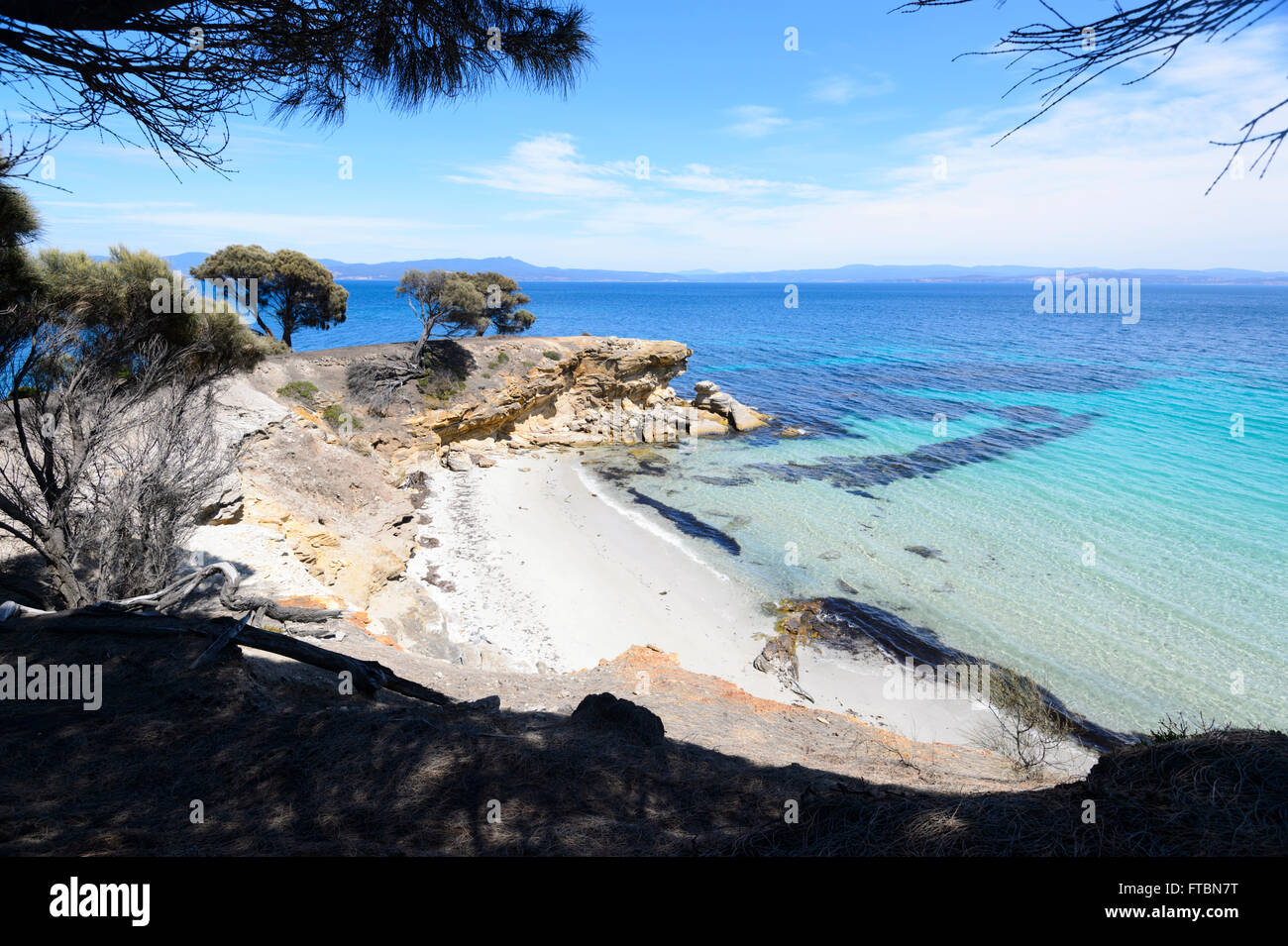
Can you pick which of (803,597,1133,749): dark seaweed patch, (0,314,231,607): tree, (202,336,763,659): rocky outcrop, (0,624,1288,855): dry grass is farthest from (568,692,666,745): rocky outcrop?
(803,597,1133,749): dark seaweed patch

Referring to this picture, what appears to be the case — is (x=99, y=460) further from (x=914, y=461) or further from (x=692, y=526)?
(x=914, y=461)

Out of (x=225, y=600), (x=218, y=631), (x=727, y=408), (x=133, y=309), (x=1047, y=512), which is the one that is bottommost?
(x=1047, y=512)

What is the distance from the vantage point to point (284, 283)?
28469mm

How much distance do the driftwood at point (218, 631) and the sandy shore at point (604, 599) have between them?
19.4ft

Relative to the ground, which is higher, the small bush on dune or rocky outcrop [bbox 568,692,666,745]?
the small bush on dune

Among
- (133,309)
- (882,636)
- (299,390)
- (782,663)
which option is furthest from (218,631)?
(299,390)

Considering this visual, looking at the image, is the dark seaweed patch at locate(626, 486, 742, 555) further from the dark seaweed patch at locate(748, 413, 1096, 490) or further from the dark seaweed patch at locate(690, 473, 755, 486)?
the dark seaweed patch at locate(748, 413, 1096, 490)

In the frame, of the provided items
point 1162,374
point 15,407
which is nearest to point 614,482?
point 15,407

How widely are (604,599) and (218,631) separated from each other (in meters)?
10.1

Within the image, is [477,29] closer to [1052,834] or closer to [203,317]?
[1052,834]

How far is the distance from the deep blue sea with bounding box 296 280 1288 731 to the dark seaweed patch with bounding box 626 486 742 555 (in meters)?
0.42

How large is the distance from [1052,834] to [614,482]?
22559 mm

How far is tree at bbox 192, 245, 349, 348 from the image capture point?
26953mm

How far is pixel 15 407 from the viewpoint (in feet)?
21.5
